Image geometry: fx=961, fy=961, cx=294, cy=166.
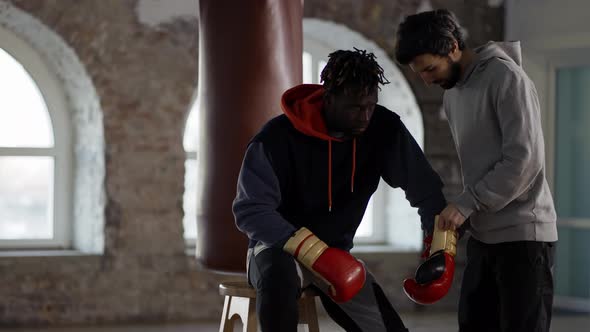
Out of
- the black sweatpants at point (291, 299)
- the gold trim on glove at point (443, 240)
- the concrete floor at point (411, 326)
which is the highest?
the gold trim on glove at point (443, 240)

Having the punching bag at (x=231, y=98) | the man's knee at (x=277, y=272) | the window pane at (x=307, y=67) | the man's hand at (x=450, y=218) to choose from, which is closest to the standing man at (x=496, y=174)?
the man's hand at (x=450, y=218)

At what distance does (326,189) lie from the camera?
2973 millimetres

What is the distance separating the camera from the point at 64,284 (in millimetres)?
5609

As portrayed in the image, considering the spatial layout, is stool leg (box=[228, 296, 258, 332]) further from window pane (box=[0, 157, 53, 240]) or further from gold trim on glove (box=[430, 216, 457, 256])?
window pane (box=[0, 157, 53, 240])

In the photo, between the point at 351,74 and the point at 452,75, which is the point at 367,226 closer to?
the point at 452,75

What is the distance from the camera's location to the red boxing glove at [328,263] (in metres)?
2.75

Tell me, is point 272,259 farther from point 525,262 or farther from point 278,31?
point 278,31

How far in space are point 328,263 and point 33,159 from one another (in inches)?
147

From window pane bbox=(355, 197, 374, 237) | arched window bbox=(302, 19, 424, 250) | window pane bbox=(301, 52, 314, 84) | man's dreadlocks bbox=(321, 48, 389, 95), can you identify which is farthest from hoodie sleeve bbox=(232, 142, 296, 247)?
window pane bbox=(355, 197, 374, 237)

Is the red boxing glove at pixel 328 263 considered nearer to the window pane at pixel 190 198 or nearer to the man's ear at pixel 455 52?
the man's ear at pixel 455 52

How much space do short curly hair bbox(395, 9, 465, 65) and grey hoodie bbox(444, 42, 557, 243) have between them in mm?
178

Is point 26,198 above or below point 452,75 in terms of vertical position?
below

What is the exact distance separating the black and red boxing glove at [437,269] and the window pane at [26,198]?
3628 mm

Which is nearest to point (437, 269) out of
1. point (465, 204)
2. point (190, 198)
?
point (465, 204)
